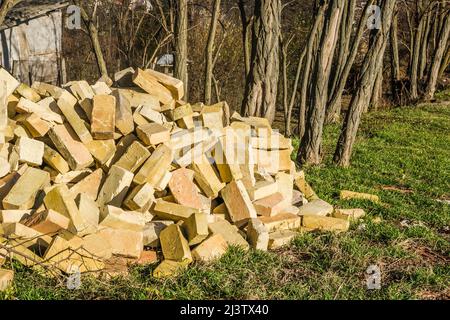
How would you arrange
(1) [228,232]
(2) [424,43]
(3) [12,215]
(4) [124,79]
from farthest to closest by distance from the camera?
(2) [424,43] < (4) [124,79] < (1) [228,232] < (3) [12,215]

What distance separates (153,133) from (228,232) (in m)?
1.21

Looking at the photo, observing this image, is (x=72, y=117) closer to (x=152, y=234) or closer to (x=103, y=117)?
(x=103, y=117)

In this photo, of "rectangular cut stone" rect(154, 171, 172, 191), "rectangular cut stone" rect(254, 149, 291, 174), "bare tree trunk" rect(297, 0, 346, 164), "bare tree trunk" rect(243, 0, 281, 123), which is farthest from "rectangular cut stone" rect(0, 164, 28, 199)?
"bare tree trunk" rect(297, 0, 346, 164)

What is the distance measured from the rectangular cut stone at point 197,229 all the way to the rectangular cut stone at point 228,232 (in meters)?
0.18

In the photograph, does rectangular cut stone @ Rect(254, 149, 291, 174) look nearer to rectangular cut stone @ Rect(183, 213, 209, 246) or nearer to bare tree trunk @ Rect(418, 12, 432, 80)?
rectangular cut stone @ Rect(183, 213, 209, 246)

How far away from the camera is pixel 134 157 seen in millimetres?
5469

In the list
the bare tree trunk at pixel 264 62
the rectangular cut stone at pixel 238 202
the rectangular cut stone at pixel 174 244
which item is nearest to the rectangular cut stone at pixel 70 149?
the rectangular cut stone at pixel 174 244

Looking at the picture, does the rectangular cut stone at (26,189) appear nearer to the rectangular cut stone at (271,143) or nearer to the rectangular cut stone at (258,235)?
the rectangular cut stone at (258,235)

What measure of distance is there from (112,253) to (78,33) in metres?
20.7

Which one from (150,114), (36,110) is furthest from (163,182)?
(36,110)

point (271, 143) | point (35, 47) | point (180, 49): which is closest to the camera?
point (271, 143)

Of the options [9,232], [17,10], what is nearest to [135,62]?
[17,10]

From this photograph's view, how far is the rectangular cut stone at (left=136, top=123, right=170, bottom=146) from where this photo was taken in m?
5.53

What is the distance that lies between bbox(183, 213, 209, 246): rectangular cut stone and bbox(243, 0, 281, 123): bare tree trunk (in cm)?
386
